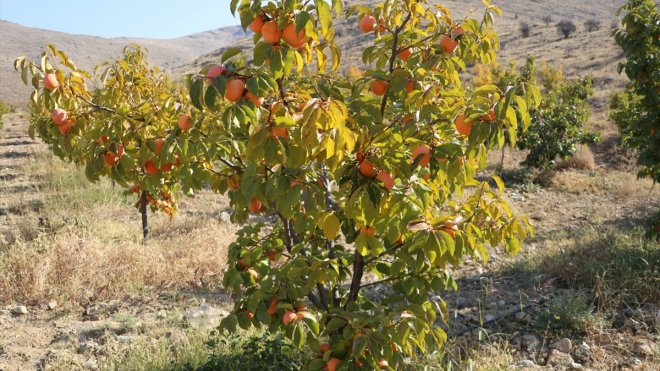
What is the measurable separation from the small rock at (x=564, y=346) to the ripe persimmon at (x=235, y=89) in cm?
275

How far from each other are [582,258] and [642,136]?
1.59 metres

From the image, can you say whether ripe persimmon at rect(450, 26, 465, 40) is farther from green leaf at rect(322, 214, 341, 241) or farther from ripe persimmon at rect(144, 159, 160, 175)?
ripe persimmon at rect(144, 159, 160, 175)

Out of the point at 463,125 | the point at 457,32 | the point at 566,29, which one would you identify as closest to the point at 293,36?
the point at 463,125

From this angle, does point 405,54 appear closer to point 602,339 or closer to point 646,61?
point 602,339

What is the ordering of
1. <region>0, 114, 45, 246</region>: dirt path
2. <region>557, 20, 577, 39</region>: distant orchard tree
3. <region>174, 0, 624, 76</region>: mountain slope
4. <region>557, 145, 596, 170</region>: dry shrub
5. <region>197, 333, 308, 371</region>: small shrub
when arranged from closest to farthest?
<region>197, 333, 308, 371</region>: small shrub
<region>0, 114, 45, 246</region>: dirt path
<region>557, 145, 596, 170</region>: dry shrub
<region>174, 0, 624, 76</region>: mountain slope
<region>557, 20, 577, 39</region>: distant orchard tree

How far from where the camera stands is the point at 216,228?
5.68m

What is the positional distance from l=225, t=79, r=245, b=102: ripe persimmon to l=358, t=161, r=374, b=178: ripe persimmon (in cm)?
43

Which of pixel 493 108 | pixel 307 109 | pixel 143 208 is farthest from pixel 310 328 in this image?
pixel 143 208

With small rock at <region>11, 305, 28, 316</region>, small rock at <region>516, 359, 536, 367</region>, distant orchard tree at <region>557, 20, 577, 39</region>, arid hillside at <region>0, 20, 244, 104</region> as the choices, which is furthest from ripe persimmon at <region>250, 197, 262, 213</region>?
arid hillside at <region>0, 20, 244, 104</region>

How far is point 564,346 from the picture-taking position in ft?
10.1

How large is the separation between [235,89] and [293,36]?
224mm

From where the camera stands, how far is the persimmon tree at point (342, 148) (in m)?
1.39

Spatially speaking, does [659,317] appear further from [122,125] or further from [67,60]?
[67,60]

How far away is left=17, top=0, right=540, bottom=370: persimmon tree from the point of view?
1.39m
